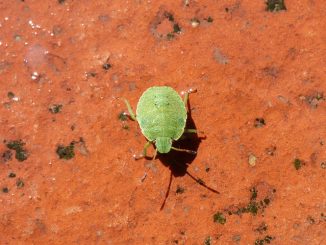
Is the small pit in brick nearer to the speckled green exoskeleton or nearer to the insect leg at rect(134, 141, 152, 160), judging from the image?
the speckled green exoskeleton

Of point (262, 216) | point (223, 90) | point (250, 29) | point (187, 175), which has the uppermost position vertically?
point (250, 29)

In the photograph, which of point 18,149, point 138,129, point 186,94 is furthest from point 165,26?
point 18,149

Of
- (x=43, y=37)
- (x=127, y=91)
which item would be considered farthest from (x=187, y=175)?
(x=43, y=37)

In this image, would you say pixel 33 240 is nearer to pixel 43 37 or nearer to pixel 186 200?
pixel 186 200

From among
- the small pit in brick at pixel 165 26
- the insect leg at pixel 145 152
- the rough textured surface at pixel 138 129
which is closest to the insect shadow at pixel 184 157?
the rough textured surface at pixel 138 129

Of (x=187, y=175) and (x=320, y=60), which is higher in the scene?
(x=320, y=60)
